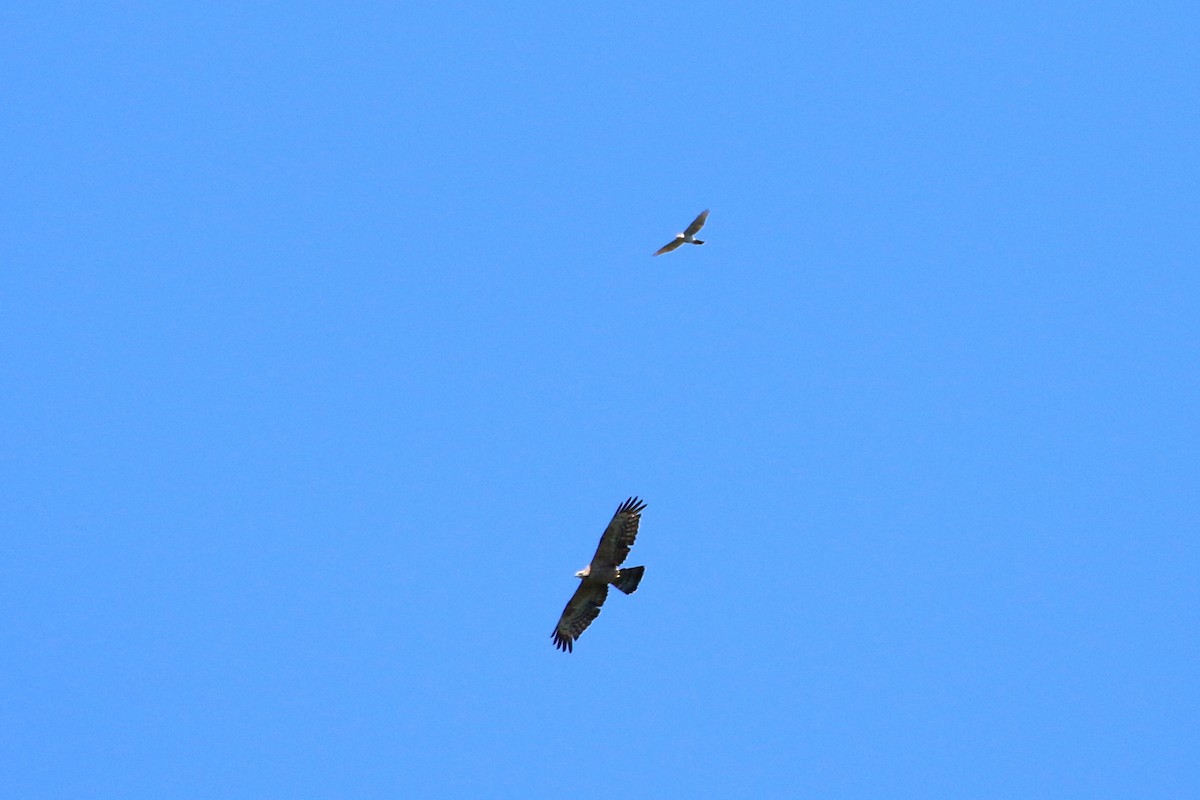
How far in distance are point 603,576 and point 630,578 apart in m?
0.54

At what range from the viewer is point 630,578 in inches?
1030

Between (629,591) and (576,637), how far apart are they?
65.2 inches

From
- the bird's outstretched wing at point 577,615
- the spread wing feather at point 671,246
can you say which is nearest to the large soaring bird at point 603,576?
the bird's outstretched wing at point 577,615

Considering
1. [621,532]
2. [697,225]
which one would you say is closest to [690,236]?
[697,225]

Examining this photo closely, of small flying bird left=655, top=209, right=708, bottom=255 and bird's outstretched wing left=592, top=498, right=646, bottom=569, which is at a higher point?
small flying bird left=655, top=209, right=708, bottom=255

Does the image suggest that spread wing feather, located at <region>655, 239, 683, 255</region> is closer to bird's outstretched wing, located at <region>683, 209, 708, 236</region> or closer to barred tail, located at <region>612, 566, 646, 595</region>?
bird's outstretched wing, located at <region>683, 209, 708, 236</region>

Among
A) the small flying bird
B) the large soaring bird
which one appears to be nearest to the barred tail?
the large soaring bird

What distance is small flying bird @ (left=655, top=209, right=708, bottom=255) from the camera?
94.2 feet

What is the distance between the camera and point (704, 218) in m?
29.0

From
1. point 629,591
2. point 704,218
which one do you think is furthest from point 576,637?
point 704,218

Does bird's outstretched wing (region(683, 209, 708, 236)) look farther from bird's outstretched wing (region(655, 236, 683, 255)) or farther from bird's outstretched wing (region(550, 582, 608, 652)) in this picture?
bird's outstretched wing (region(550, 582, 608, 652))

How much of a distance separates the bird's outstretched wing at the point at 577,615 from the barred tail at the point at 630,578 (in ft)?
2.02

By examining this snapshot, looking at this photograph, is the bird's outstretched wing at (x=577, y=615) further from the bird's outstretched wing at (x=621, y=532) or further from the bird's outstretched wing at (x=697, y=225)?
the bird's outstretched wing at (x=697, y=225)

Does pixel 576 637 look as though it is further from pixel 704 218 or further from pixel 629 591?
pixel 704 218
